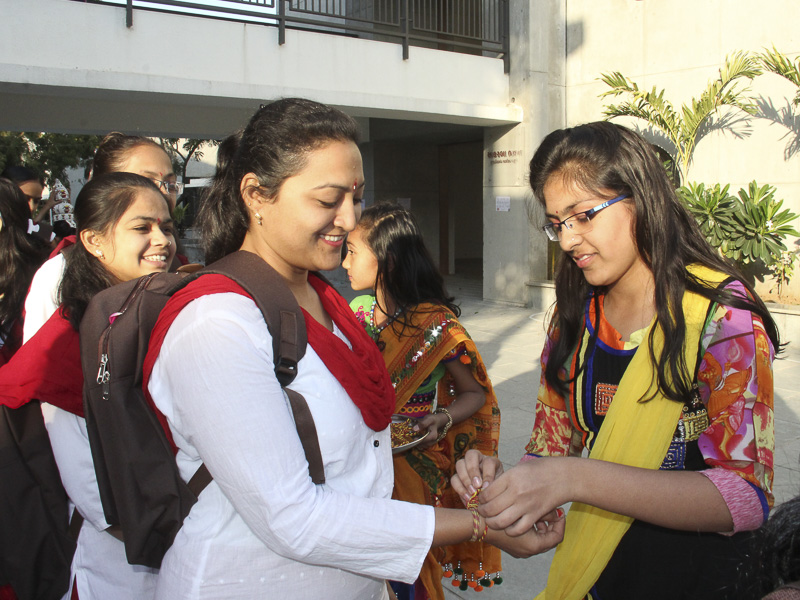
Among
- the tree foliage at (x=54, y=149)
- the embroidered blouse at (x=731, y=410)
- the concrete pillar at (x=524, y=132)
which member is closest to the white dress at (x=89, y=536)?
the embroidered blouse at (x=731, y=410)

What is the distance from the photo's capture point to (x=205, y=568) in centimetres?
127

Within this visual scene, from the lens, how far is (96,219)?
2225 mm

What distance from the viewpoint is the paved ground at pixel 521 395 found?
3135 millimetres

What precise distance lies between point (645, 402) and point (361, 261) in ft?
5.25

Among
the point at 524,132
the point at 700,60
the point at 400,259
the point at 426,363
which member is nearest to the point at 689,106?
the point at 700,60

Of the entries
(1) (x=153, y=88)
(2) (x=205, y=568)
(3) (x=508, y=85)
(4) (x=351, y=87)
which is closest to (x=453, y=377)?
(2) (x=205, y=568)

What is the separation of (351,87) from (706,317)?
8.52 m

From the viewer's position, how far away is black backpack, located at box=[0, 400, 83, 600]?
1.98 m

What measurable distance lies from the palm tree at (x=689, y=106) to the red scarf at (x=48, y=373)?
8.14 meters

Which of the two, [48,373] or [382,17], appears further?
[382,17]

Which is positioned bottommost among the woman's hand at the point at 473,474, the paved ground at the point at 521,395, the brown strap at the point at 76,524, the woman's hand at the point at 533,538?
the paved ground at the point at 521,395

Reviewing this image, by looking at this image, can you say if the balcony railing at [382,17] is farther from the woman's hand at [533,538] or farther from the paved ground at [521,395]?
the woman's hand at [533,538]

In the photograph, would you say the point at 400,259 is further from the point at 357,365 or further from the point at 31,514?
the point at 31,514

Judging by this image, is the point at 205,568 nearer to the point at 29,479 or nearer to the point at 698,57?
the point at 29,479
